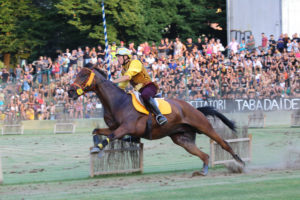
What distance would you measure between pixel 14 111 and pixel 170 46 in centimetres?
1034

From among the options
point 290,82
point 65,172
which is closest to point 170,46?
point 290,82

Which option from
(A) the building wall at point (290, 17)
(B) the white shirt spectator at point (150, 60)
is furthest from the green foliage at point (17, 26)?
(A) the building wall at point (290, 17)

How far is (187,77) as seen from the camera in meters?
31.4

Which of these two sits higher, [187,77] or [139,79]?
[187,77]

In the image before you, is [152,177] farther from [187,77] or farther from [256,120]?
[187,77]

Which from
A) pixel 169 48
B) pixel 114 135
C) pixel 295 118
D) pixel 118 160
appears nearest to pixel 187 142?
pixel 118 160

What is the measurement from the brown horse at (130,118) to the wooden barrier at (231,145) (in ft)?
2.11

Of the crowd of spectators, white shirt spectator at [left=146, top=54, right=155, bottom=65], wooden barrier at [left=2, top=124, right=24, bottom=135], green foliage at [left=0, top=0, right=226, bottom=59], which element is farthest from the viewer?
green foliage at [left=0, top=0, right=226, bottom=59]

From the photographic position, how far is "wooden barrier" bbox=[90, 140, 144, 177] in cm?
1381

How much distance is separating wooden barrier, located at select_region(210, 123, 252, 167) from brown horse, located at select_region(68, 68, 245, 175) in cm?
64

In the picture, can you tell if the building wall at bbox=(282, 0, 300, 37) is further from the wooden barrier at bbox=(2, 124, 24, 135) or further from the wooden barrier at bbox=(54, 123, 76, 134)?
the wooden barrier at bbox=(2, 124, 24, 135)

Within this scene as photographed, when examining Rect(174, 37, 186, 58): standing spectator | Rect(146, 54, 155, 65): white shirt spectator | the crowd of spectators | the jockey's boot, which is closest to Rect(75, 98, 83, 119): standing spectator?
the crowd of spectators

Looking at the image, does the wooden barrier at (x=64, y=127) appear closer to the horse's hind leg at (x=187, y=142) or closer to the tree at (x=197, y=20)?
the horse's hind leg at (x=187, y=142)

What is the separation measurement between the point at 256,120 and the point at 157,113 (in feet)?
58.6
